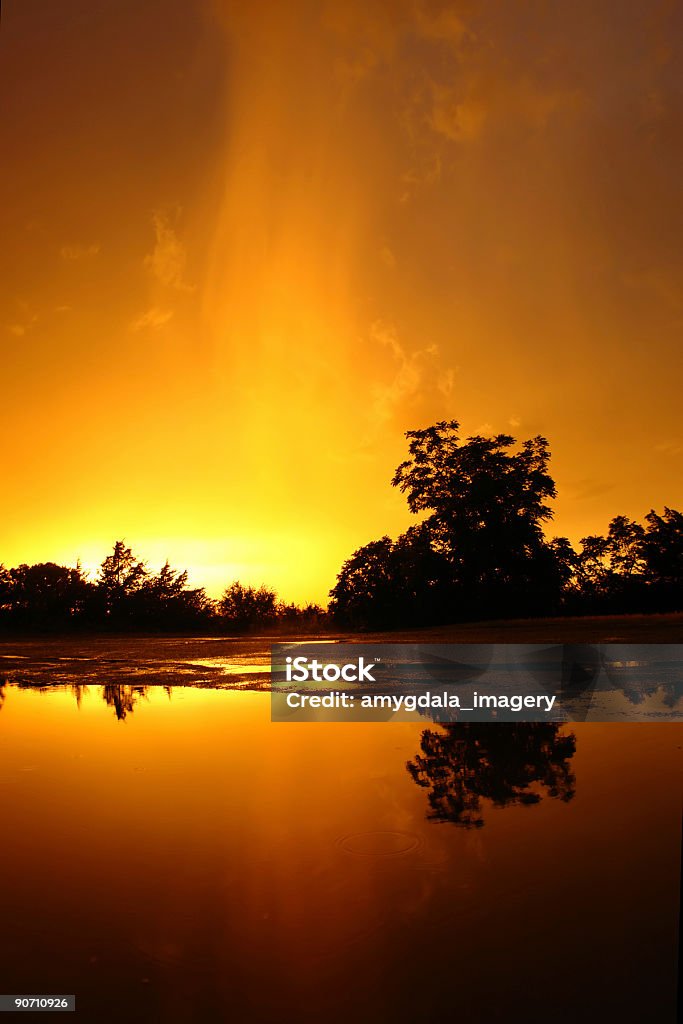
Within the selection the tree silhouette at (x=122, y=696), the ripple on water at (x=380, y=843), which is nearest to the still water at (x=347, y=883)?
the ripple on water at (x=380, y=843)

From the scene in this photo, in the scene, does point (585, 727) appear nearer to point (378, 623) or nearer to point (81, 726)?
point (81, 726)

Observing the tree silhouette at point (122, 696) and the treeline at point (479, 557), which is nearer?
the tree silhouette at point (122, 696)

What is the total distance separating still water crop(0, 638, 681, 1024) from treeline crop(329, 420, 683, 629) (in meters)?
44.3

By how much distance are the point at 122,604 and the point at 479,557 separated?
26.0m

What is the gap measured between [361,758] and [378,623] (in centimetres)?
4731

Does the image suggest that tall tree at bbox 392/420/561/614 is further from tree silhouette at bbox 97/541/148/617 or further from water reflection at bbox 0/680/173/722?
water reflection at bbox 0/680/173/722

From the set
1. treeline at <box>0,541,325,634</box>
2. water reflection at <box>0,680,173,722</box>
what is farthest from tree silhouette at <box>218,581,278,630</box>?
water reflection at <box>0,680,173,722</box>

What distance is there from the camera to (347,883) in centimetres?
314

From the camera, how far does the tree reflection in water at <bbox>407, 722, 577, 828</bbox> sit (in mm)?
4398

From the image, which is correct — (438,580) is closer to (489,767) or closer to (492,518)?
(492,518)

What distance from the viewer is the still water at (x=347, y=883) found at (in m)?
2.32

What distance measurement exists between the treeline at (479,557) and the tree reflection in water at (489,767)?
42782 millimetres

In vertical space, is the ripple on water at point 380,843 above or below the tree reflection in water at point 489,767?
above

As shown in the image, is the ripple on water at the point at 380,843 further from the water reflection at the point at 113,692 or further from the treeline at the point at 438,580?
the treeline at the point at 438,580
